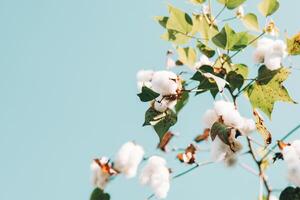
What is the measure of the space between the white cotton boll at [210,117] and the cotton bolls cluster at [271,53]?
0.17m

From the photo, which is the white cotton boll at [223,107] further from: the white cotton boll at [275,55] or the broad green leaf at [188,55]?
the broad green leaf at [188,55]

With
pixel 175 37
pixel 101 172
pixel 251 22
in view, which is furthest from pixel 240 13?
pixel 101 172

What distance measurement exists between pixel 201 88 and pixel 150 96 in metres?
0.12

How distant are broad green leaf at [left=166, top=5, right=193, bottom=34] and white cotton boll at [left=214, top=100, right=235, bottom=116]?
0.29 metres

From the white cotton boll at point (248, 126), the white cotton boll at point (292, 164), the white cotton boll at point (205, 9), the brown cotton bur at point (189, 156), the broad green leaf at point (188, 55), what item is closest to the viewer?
the white cotton boll at point (292, 164)

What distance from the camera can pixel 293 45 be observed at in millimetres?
1155

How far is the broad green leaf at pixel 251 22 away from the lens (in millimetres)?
1364

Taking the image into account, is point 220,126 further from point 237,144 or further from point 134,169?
point 134,169

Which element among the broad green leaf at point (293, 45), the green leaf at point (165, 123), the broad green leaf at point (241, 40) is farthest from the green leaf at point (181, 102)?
the broad green leaf at point (293, 45)

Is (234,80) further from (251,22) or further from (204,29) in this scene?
(251,22)

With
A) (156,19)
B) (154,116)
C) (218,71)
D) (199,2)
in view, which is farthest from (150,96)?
(199,2)

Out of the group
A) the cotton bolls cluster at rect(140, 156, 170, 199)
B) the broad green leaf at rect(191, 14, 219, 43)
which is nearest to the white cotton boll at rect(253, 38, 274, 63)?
the broad green leaf at rect(191, 14, 219, 43)

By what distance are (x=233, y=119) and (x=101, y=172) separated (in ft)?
1.03

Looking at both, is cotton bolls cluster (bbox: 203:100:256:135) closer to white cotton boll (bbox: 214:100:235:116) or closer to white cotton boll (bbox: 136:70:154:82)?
white cotton boll (bbox: 214:100:235:116)
